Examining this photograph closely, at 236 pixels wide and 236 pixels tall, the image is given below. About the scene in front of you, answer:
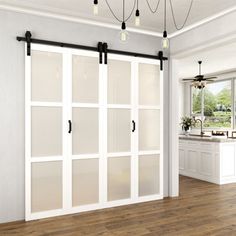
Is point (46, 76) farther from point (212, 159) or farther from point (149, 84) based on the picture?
point (212, 159)

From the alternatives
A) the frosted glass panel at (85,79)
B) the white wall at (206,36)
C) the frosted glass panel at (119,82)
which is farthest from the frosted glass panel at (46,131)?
the white wall at (206,36)

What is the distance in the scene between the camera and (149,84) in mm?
4250

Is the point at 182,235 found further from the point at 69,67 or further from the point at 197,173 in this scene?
the point at 197,173

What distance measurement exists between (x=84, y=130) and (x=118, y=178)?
92cm

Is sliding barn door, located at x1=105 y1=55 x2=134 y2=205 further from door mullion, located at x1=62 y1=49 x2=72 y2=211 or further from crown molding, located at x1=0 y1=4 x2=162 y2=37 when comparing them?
door mullion, located at x1=62 y1=49 x2=72 y2=211

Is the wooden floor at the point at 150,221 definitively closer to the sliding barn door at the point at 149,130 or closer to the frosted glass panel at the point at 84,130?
the sliding barn door at the point at 149,130

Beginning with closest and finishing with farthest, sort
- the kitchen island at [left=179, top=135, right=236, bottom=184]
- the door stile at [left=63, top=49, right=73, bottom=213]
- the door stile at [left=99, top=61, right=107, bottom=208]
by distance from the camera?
1. the door stile at [left=63, top=49, right=73, bottom=213]
2. the door stile at [left=99, top=61, right=107, bottom=208]
3. the kitchen island at [left=179, top=135, right=236, bottom=184]

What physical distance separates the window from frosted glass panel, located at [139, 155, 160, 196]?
401 cm

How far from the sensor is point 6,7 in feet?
10.8

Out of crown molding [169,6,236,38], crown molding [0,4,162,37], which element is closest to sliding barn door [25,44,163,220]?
crown molding [0,4,162,37]

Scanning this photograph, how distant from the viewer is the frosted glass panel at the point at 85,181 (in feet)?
12.2

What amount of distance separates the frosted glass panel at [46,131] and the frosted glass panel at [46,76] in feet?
0.55

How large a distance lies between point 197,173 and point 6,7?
488cm

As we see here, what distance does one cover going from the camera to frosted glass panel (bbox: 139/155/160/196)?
13.8 feet
